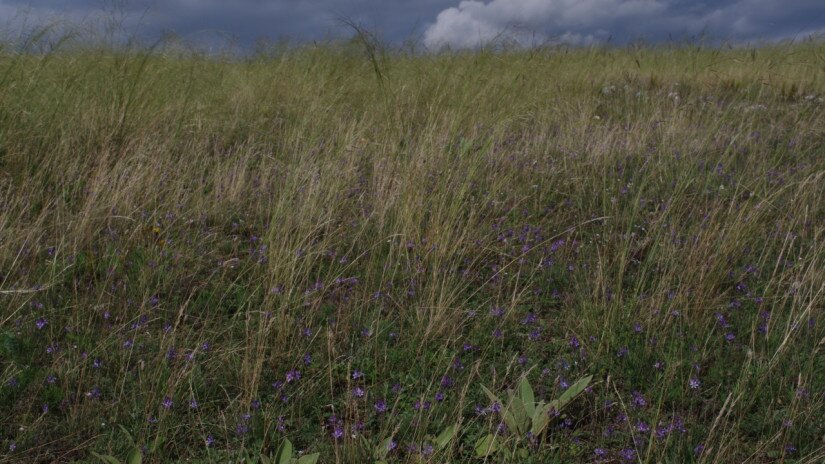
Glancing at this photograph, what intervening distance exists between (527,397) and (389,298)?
0.93m

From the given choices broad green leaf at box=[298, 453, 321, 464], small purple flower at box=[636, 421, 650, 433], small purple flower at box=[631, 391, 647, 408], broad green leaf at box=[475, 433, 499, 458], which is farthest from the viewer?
small purple flower at box=[631, 391, 647, 408]

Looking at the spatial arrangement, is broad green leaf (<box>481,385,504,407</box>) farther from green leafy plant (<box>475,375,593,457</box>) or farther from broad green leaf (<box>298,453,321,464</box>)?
broad green leaf (<box>298,453,321,464</box>)

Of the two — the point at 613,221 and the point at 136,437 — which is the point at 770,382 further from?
the point at 136,437

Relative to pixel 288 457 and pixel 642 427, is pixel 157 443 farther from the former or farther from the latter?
pixel 642 427

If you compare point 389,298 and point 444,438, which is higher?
point 389,298

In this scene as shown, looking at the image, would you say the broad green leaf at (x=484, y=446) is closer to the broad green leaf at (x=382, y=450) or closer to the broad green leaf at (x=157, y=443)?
the broad green leaf at (x=382, y=450)

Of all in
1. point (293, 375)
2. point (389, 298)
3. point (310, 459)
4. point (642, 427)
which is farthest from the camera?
point (389, 298)

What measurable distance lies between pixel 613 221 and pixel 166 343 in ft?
8.19

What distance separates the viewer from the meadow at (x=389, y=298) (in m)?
2.14

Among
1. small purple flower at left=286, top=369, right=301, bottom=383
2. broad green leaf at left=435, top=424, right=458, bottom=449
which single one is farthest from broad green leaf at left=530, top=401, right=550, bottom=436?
small purple flower at left=286, top=369, right=301, bottom=383

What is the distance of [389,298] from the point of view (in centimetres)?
288

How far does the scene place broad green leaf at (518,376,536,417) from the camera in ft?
6.88

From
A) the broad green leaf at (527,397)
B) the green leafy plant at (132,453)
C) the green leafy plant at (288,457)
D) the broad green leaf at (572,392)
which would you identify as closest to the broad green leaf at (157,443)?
the green leafy plant at (132,453)

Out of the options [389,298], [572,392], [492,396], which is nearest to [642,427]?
[572,392]
